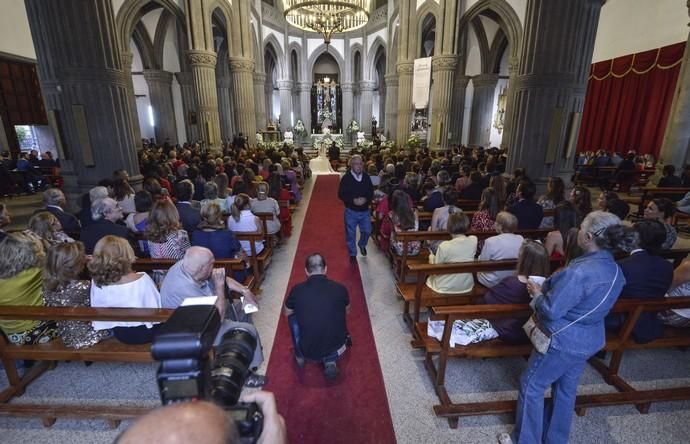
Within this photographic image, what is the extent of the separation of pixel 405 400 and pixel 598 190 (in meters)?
11.1

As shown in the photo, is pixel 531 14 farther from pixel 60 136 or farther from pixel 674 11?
pixel 60 136

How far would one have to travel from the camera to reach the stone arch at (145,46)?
13688 mm

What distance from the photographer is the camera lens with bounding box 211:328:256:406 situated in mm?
935

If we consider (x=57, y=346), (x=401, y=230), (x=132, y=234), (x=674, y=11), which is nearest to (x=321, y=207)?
(x=401, y=230)

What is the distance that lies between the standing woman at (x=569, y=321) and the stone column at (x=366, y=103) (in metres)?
24.6

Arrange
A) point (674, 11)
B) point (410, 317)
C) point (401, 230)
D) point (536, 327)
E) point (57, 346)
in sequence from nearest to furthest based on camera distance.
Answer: point (536, 327), point (57, 346), point (410, 317), point (401, 230), point (674, 11)

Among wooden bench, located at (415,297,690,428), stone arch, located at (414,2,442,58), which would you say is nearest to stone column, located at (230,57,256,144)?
stone arch, located at (414,2,442,58)

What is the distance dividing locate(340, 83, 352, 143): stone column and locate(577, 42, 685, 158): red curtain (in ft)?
47.9

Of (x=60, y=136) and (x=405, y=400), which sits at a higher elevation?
(x=60, y=136)

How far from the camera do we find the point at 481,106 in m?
17.0

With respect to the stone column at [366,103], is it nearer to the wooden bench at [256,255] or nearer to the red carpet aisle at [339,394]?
the wooden bench at [256,255]

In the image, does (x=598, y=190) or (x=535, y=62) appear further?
(x=598, y=190)

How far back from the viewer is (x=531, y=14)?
6227 mm

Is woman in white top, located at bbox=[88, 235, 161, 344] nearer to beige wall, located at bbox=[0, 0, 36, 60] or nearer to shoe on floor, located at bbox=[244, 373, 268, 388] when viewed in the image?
shoe on floor, located at bbox=[244, 373, 268, 388]
